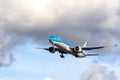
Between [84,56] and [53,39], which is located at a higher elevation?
[53,39]

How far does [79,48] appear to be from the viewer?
16425cm

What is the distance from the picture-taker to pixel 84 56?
572 feet

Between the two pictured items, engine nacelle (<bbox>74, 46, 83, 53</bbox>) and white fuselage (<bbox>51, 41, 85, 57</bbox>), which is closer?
white fuselage (<bbox>51, 41, 85, 57</bbox>)

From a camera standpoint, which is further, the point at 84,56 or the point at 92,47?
the point at 84,56

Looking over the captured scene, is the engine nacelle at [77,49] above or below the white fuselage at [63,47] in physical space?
below

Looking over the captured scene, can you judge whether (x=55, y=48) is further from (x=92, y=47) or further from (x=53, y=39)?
(x=92, y=47)

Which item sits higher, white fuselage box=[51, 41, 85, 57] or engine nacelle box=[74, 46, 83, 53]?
white fuselage box=[51, 41, 85, 57]

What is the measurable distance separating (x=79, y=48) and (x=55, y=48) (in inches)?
431

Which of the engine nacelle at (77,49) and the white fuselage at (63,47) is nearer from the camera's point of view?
the white fuselage at (63,47)

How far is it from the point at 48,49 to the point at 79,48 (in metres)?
14.2

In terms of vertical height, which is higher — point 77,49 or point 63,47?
point 63,47

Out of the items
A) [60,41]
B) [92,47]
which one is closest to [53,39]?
[60,41]

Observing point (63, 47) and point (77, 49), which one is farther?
point (77, 49)

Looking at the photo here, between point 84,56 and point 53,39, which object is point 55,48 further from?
point 84,56
